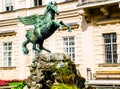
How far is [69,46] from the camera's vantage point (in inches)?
1004

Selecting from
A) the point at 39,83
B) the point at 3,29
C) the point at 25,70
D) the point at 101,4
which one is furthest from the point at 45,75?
the point at 3,29

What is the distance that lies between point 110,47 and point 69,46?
3286 mm

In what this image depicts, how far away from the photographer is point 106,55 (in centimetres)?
2361

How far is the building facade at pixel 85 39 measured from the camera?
2298cm

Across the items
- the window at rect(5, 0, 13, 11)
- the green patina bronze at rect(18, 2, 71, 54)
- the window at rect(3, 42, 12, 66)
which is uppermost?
the window at rect(5, 0, 13, 11)

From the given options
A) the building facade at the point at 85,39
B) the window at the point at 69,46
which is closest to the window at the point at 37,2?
the building facade at the point at 85,39

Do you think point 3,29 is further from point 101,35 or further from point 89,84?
point 89,84

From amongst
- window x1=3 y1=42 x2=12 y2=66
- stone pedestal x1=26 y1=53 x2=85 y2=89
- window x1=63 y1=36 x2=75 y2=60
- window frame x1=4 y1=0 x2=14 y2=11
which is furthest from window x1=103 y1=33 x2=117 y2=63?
window frame x1=4 y1=0 x2=14 y2=11

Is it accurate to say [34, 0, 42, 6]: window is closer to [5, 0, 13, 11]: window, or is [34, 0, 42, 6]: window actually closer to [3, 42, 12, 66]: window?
[5, 0, 13, 11]: window

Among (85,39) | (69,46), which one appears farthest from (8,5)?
(85,39)

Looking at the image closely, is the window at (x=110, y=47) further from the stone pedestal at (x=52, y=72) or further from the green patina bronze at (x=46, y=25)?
the stone pedestal at (x=52, y=72)

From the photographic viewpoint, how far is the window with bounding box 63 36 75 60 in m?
25.3

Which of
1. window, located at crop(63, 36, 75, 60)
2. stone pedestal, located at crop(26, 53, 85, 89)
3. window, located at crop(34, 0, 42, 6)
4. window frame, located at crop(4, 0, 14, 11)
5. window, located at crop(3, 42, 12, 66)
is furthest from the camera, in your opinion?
window frame, located at crop(4, 0, 14, 11)

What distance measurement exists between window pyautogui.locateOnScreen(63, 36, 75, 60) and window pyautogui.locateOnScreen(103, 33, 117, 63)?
2.61m
